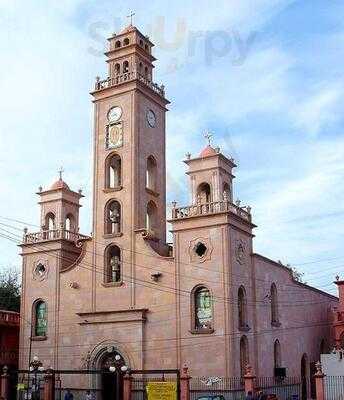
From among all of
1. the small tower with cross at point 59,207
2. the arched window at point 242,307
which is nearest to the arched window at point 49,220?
the small tower with cross at point 59,207

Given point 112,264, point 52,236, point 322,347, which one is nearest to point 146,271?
point 112,264

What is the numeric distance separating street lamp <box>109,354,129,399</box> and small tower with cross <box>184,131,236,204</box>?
383 inches

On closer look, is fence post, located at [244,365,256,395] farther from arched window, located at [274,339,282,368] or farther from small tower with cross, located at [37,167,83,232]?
small tower with cross, located at [37,167,83,232]

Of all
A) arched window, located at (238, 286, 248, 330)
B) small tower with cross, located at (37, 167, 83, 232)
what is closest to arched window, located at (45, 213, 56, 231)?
small tower with cross, located at (37, 167, 83, 232)

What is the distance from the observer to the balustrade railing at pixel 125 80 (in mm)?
41844

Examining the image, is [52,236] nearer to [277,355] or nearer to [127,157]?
[127,157]

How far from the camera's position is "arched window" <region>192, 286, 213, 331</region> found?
35.8 m

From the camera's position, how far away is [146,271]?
125ft

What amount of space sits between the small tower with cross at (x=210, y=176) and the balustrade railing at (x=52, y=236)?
827cm

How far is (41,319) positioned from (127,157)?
11343 millimetres

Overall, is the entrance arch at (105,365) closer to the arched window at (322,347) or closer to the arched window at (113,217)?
the arched window at (113,217)

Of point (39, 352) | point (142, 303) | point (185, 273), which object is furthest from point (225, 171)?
point (39, 352)

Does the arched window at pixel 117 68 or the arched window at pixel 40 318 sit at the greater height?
the arched window at pixel 117 68

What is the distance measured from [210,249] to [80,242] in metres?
9.43
